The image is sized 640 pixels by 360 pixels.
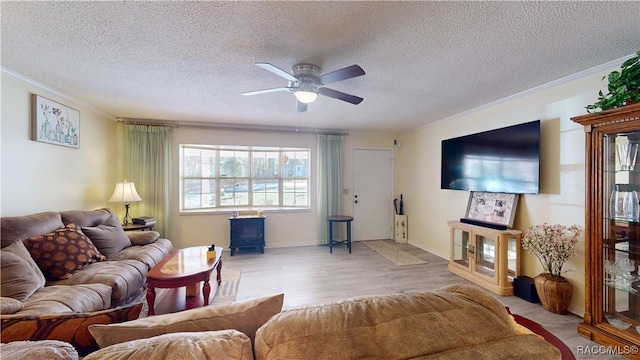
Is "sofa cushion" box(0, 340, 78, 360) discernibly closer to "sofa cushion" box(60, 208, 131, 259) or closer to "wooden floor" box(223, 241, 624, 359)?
"wooden floor" box(223, 241, 624, 359)

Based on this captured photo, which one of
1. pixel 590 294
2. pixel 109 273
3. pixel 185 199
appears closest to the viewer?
pixel 590 294

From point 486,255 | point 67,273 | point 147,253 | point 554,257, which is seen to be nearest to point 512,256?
point 486,255

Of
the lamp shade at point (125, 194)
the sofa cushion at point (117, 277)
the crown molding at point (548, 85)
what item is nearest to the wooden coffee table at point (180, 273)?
the sofa cushion at point (117, 277)

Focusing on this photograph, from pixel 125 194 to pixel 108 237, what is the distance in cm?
112

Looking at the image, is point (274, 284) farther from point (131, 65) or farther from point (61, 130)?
point (61, 130)

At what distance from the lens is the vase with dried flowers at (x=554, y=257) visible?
7.87 ft

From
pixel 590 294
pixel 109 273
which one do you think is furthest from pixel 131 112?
pixel 590 294

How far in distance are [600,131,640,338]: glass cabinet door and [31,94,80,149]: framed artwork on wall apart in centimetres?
543

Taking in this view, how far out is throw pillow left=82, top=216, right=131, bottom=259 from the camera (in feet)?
8.84

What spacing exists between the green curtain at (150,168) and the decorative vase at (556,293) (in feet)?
17.1

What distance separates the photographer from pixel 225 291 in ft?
9.66

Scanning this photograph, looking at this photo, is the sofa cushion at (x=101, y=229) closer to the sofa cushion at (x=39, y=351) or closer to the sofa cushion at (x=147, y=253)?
the sofa cushion at (x=147, y=253)

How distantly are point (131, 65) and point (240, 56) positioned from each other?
1.06m

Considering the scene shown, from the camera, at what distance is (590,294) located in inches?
81.4
